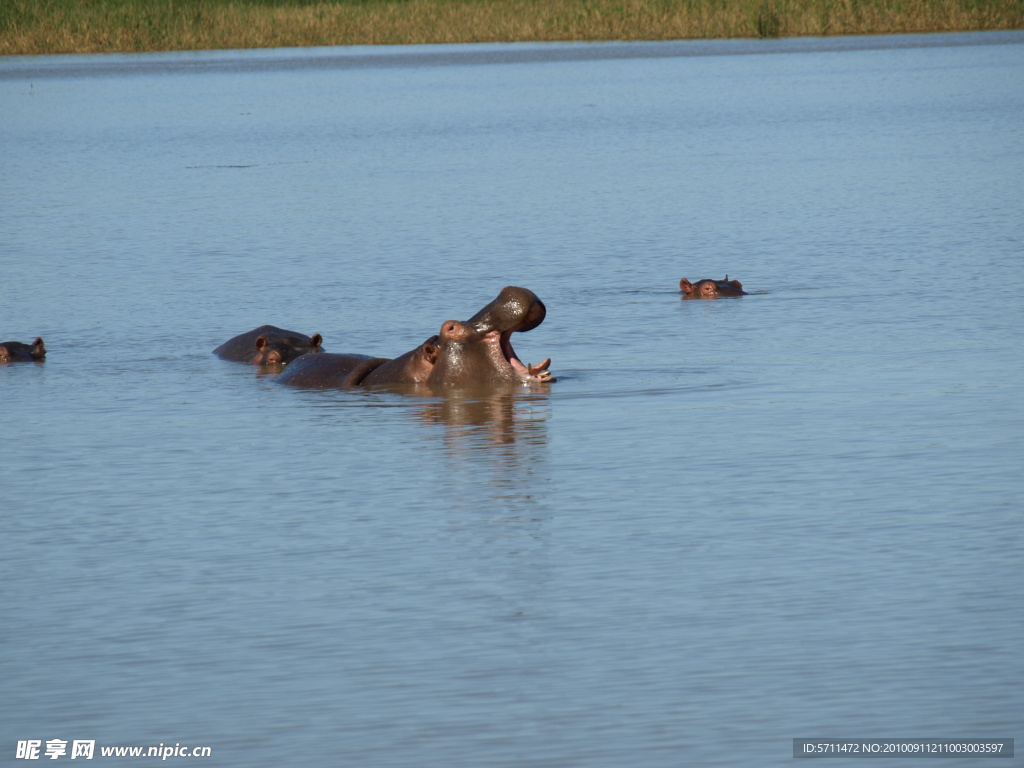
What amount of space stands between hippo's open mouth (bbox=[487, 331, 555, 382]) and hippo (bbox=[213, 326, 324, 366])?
1.32 m

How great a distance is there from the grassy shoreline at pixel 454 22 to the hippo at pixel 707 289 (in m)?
30.3

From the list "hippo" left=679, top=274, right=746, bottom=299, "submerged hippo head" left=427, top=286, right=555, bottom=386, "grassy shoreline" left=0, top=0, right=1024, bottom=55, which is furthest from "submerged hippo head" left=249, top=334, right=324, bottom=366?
"grassy shoreline" left=0, top=0, right=1024, bottom=55

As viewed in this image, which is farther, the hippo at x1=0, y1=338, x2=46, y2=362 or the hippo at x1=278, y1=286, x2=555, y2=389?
the hippo at x1=0, y1=338, x2=46, y2=362

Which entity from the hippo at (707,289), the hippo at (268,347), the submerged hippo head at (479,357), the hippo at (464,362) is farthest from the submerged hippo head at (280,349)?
the hippo at (707,289)

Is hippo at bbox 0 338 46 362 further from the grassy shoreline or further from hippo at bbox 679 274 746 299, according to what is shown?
the grassy shoreline

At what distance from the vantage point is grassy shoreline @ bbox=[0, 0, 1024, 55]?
134 ft

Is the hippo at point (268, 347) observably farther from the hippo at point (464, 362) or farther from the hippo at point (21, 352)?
the hippo at point (21, 352)

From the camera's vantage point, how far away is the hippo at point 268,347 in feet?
32.7

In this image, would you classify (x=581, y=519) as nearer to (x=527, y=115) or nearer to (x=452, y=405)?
(x=452, y=405)

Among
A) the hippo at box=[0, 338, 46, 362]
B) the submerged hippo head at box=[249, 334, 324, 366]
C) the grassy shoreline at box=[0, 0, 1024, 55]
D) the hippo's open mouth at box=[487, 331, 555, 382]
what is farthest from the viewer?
the grassy shoreline at box=[0, 0, 1024, 55]

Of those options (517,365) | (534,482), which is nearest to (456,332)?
(517,365)

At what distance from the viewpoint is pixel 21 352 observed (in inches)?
412

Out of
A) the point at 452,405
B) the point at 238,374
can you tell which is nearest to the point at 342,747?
the point at 452,405

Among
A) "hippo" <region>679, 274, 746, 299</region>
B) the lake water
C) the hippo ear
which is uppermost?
"hippo" <region>679, 274, 746, 299</region>
